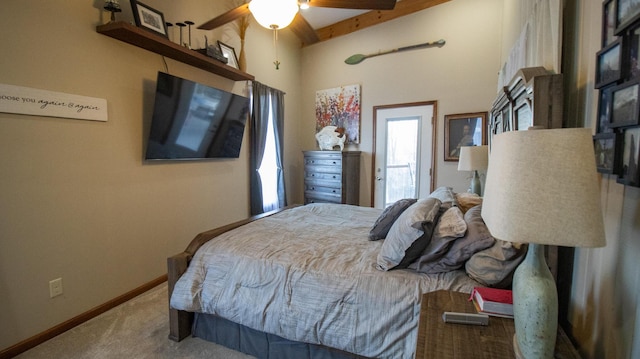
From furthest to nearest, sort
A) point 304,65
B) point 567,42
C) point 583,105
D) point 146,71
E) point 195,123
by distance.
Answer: point 304,65 → point 195,123 → point 146,71 → point 567,42 → point 583,105

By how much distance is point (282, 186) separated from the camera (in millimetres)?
4418

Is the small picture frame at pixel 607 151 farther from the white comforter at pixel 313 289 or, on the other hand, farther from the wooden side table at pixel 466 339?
the white comforter at pixel 313 289

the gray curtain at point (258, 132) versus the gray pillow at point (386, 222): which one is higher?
the gray curtain at point (258, 132)

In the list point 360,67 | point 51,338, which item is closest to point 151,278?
point 51,338

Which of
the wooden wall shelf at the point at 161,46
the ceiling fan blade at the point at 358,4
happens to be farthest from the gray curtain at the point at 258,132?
the ceiling fan blade at the point at 358,4

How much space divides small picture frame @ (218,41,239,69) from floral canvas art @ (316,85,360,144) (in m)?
1.68

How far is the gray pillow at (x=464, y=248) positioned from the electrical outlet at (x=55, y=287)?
2429mm

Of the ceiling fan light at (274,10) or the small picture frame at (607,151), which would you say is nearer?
the small picture frame at (607,151)

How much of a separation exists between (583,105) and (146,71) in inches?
119

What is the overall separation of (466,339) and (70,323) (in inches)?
103

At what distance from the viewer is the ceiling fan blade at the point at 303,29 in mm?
2432

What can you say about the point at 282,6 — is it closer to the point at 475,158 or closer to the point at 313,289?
the point at 313,289

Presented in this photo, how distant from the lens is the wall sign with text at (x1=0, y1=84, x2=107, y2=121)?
1.82 m

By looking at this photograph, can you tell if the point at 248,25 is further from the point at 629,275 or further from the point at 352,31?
the point at 629,275
